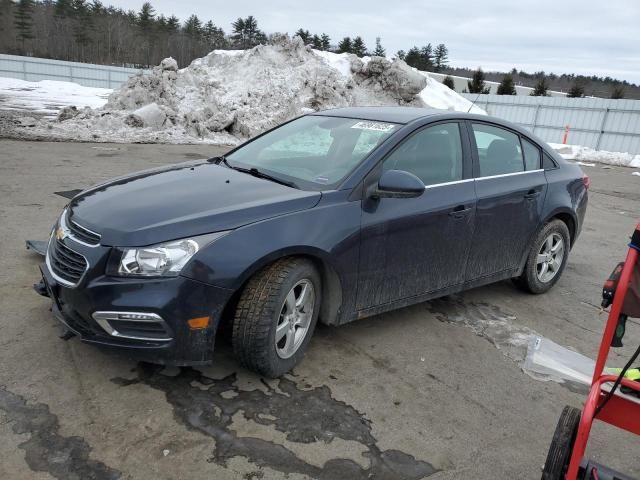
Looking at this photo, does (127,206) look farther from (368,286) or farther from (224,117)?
(224,117)

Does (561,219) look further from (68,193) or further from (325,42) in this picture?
(325,42)

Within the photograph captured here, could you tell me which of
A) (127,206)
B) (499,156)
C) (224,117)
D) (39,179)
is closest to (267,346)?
Answer: (127,206)

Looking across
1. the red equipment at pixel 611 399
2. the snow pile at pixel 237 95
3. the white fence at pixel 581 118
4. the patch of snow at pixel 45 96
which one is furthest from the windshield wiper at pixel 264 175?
the white fence at pixel 581 118

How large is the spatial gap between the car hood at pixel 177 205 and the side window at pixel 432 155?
81 centimetres

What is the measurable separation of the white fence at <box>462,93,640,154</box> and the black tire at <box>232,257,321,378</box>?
21.0 metres

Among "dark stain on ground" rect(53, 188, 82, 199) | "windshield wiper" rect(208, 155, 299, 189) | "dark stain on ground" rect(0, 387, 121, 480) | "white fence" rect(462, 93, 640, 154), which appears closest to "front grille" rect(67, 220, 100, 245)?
"dark stain on ground" rect(0, 387, 121, 480)

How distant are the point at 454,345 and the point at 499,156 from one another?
5.71 ft

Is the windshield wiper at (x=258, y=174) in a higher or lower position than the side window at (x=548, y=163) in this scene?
lower

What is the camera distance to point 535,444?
2898 mm

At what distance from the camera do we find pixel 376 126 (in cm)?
403

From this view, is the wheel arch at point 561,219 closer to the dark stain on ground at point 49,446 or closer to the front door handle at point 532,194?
the front door handle at point 532,194

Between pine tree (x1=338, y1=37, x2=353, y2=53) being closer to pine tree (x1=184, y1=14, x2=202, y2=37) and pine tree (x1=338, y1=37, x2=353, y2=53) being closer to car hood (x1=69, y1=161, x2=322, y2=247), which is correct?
pine tree (x1=184, y1=14, x2=202, y2=37)

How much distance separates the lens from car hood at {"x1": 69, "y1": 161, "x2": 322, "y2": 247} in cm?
288

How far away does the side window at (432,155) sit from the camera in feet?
12.6
